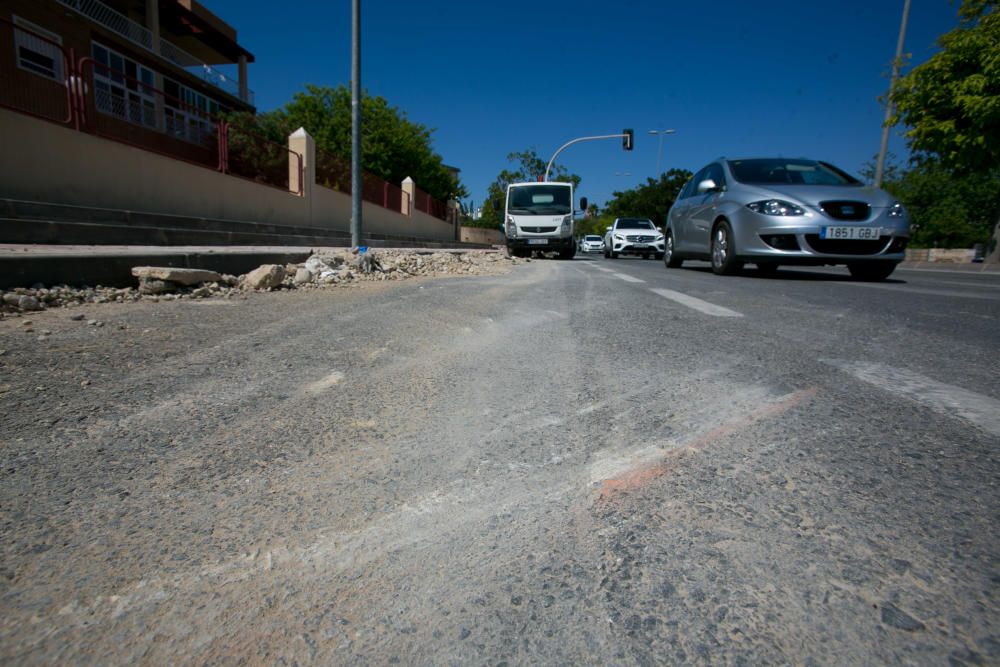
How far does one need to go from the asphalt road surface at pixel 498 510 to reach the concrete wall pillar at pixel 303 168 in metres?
12.2

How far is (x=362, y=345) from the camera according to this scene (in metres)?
2.34

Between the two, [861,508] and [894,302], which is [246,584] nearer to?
[861,508]

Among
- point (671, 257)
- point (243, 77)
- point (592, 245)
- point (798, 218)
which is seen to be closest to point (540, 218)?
point (671, 257)

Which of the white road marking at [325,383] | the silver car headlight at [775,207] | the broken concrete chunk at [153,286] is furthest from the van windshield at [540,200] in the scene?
the white road marking at [325,383]

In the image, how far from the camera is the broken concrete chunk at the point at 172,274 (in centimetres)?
371

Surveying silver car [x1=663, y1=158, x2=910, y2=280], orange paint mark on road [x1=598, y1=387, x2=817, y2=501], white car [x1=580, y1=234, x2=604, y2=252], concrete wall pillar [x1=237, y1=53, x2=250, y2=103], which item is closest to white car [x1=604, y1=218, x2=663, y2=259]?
silver car [x1=663, y1=158, x2=910, y2=280]

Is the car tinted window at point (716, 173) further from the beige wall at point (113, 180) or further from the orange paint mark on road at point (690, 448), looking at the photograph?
the beige wall at point (113, 180)

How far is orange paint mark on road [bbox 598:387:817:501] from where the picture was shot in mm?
1010

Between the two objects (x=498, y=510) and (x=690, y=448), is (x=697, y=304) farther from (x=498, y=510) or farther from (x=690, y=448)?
(x=498, y=510)

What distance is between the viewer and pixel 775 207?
5707 millimetres

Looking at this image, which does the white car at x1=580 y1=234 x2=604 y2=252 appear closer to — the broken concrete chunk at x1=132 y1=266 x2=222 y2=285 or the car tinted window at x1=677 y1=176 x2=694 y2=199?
the car tinted window at x1=677 y1=176 x2=694 y2=199

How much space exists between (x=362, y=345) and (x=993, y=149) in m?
16.5

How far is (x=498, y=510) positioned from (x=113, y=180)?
904cm

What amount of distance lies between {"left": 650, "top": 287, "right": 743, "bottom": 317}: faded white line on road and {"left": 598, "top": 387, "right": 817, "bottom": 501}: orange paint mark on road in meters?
1.74
